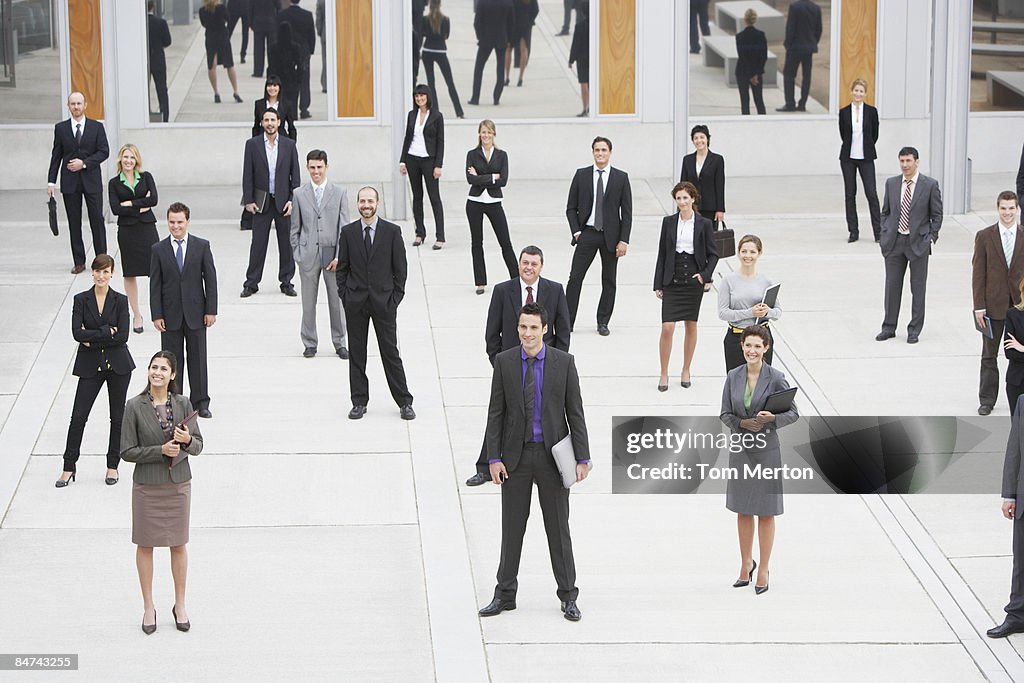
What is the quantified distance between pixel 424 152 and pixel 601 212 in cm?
377

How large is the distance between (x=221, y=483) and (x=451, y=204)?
9998mm

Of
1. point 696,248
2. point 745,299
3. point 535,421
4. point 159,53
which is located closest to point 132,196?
point 696,248

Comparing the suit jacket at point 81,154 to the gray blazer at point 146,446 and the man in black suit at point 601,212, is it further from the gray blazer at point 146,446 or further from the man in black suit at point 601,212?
the gray blazer at point 146,446

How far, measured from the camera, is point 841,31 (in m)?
23.2

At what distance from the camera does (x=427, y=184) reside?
60.4ft

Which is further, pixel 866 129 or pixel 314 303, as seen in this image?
pixel 866 129

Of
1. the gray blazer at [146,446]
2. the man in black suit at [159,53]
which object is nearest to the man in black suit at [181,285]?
the gray blazer at [146,446]

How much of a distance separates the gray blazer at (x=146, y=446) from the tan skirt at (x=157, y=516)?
0.18 feet

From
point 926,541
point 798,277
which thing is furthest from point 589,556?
point 798,277

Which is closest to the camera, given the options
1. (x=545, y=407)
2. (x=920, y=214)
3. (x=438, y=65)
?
(x=545, y=407)

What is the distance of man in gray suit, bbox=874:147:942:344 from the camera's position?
1507cm

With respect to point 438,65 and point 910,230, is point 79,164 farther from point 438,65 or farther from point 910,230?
point 910,230

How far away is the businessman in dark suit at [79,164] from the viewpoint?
17.0 meters

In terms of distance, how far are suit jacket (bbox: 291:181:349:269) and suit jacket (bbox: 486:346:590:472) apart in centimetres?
538
